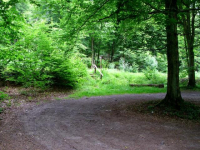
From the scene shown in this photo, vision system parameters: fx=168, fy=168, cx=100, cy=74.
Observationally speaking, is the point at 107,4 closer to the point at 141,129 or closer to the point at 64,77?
the point at 141,129

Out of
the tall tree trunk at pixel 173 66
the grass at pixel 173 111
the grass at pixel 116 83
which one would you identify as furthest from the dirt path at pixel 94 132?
the grass at pixel 116 83

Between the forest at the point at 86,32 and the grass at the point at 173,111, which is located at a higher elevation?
the forest at the point at 86,32

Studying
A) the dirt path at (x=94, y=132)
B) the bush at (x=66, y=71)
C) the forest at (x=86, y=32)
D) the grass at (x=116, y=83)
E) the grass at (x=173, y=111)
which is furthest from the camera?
the grass at (x=116, y=83)

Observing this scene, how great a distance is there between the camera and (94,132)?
4785 mm

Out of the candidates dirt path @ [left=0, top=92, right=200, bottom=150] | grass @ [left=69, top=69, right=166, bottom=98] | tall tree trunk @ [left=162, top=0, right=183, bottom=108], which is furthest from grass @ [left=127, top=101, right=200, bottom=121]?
grass @ [left=69, top=69, right=166, bottom=98]

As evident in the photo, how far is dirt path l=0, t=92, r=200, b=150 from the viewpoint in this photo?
3.92m

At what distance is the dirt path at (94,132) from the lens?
12.9 feet

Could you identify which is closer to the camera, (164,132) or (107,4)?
(164,132)

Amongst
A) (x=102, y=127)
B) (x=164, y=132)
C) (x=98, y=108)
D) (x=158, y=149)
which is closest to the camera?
(x=158, y=149)

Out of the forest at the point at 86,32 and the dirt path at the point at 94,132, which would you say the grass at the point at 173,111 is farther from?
the dirt path at the point at 94,132

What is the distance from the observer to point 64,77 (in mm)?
11812

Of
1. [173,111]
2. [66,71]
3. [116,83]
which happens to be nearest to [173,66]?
[173,111]

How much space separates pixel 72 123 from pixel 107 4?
4607 mm

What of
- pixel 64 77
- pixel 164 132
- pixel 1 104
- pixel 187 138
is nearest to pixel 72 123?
pixel 164 132
